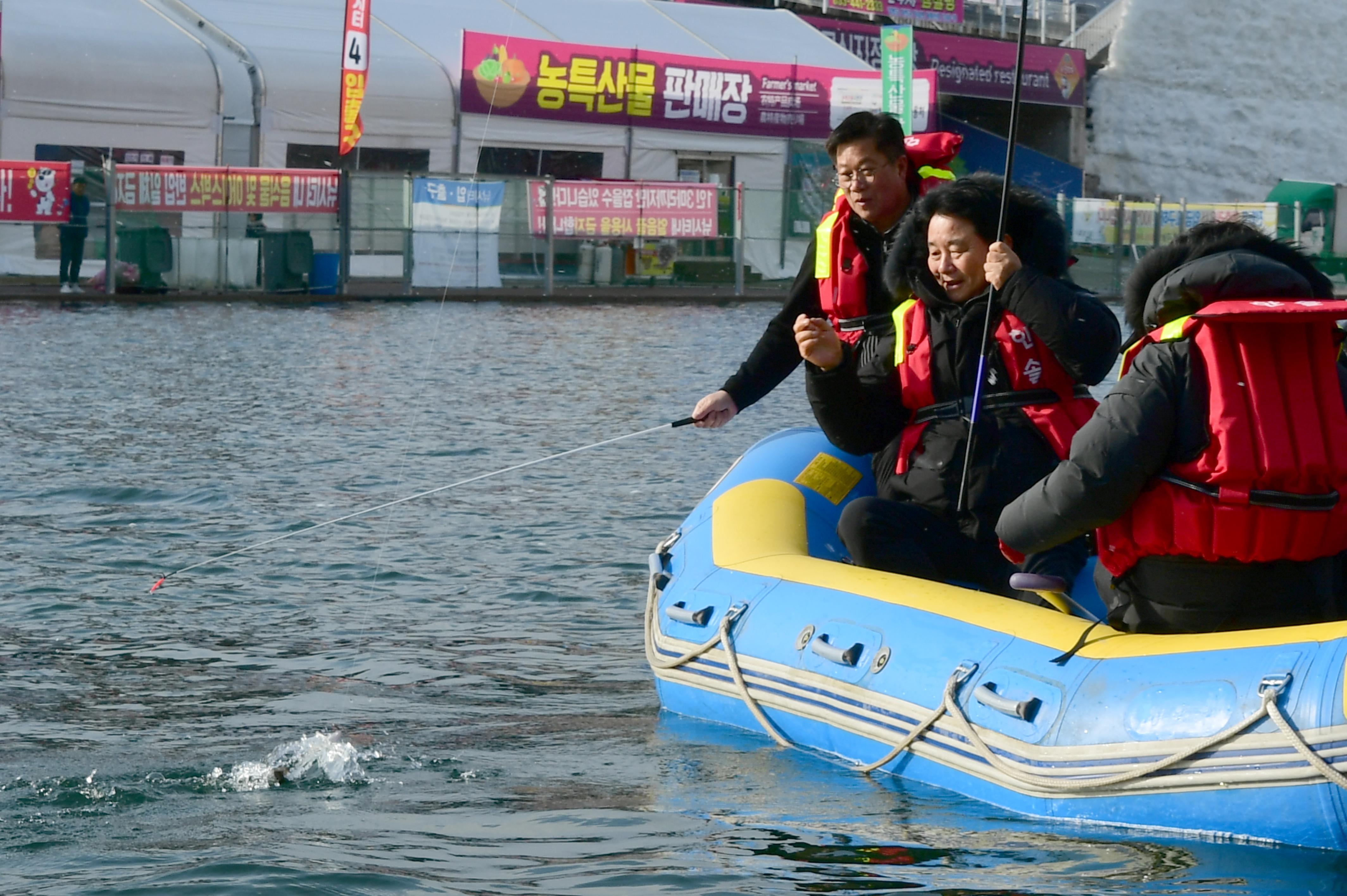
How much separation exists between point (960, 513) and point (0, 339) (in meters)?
12.0

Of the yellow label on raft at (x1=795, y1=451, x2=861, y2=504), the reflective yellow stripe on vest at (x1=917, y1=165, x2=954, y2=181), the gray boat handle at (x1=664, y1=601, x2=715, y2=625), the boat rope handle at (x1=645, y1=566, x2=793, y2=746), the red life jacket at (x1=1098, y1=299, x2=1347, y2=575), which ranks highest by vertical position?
the reflective yellow stripe on vest at (x1=917, y1=165, x2=954, y2=181)

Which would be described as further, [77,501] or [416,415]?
[416,415]

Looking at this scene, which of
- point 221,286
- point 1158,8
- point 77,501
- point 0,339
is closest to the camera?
point 77,501

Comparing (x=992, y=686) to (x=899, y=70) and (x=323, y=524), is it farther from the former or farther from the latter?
(x=899, y=70)

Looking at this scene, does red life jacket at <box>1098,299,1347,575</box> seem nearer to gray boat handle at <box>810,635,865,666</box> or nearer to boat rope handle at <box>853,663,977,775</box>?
boat rope handle at <box>853,663,977,775</box>

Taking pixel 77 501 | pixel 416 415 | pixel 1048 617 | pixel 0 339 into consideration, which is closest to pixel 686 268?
pixel 0 339

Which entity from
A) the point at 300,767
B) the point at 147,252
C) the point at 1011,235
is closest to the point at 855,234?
the point at 1011,235

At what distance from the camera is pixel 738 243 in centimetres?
2333

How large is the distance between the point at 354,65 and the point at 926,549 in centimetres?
1759

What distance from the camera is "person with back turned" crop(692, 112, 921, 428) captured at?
491 centimetres

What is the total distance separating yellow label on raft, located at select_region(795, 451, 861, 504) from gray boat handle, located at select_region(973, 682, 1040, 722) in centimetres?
155

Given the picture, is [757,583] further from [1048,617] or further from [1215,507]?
[1215,507]

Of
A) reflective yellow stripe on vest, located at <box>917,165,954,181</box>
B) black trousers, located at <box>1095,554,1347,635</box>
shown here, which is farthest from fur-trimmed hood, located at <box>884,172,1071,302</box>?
black trousers, located at <box>1095,554,1347,635</box>

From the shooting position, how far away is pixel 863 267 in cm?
507
